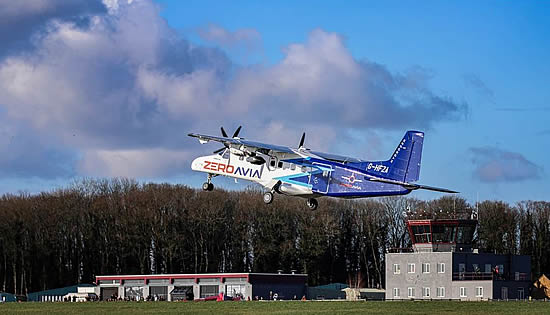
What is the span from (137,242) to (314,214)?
29.2 meters

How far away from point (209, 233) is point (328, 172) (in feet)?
292

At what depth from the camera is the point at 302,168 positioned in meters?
64.8

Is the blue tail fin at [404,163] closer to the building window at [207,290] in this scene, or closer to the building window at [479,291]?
the building window at [479,291]

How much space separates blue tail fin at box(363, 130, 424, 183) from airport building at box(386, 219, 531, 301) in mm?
55912

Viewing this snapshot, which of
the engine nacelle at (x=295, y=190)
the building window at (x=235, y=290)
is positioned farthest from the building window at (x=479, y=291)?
the engine nacelle at (x=295, y=190)

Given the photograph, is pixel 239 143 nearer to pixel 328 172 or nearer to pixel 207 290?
pixel 328 172

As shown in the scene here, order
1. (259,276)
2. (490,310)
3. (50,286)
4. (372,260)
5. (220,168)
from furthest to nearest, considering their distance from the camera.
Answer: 1. (372,260)
2. (50,286)
3. (259,276)
4. (490,310)
5. (220,168)

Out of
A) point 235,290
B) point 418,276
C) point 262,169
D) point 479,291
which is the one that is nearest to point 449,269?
point 479,291

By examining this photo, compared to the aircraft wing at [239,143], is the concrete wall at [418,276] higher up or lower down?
lower down

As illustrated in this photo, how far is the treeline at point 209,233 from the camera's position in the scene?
484ft

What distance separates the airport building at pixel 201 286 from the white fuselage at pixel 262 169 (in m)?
58.6

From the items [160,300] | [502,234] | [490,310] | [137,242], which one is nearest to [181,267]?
[137,242]

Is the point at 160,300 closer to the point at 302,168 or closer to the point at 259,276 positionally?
the point at 259,276

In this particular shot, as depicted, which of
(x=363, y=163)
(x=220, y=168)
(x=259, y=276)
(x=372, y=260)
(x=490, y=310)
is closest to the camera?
(x=363, y=163)
